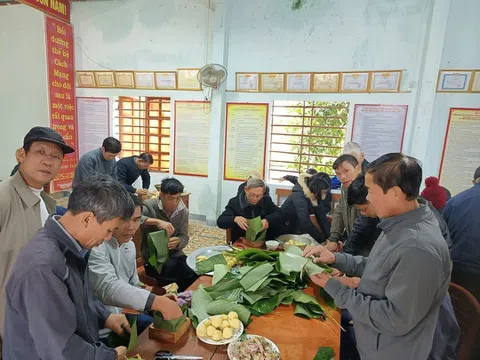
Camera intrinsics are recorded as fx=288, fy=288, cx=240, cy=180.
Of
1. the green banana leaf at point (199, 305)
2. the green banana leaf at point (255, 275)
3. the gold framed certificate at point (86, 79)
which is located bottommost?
the green banana leaf at point (199, 305)

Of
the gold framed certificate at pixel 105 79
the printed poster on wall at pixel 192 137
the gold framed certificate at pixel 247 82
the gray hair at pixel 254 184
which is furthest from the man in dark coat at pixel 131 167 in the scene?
the gray hair at pixel 254 184

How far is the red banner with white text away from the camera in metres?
4.45

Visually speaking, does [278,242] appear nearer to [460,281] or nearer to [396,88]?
[460,281]

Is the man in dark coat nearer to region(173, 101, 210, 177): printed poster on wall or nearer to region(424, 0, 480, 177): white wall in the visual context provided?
region(173, 101, 210, 177): printed poster on wall

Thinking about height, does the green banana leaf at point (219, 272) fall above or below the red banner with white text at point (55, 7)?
below

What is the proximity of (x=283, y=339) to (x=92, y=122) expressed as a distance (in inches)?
241

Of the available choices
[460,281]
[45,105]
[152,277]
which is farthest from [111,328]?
[45,105]

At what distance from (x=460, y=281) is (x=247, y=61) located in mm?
4269

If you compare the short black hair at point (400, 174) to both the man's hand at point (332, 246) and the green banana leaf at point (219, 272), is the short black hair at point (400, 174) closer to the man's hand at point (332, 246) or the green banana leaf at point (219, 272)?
the green banana leaf at point (219, 272)

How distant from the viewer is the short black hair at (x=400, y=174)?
1146 mm

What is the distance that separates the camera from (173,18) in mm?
5266

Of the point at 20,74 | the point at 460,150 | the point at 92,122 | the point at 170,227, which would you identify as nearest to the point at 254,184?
the point at 170,227

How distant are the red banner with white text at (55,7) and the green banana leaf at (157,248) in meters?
4.09

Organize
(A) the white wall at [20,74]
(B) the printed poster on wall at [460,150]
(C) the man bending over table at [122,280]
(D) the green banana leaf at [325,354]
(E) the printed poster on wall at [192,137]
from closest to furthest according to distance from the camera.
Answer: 1. (D) the green banana leaf at [325,354]
2. (C) the man bending over table at [122,280]
3. (B) the printed poster on wall at [460,150]
4. (E) the printed poster on wall at [192,137]
5. (A) the white wall at [20,74]
